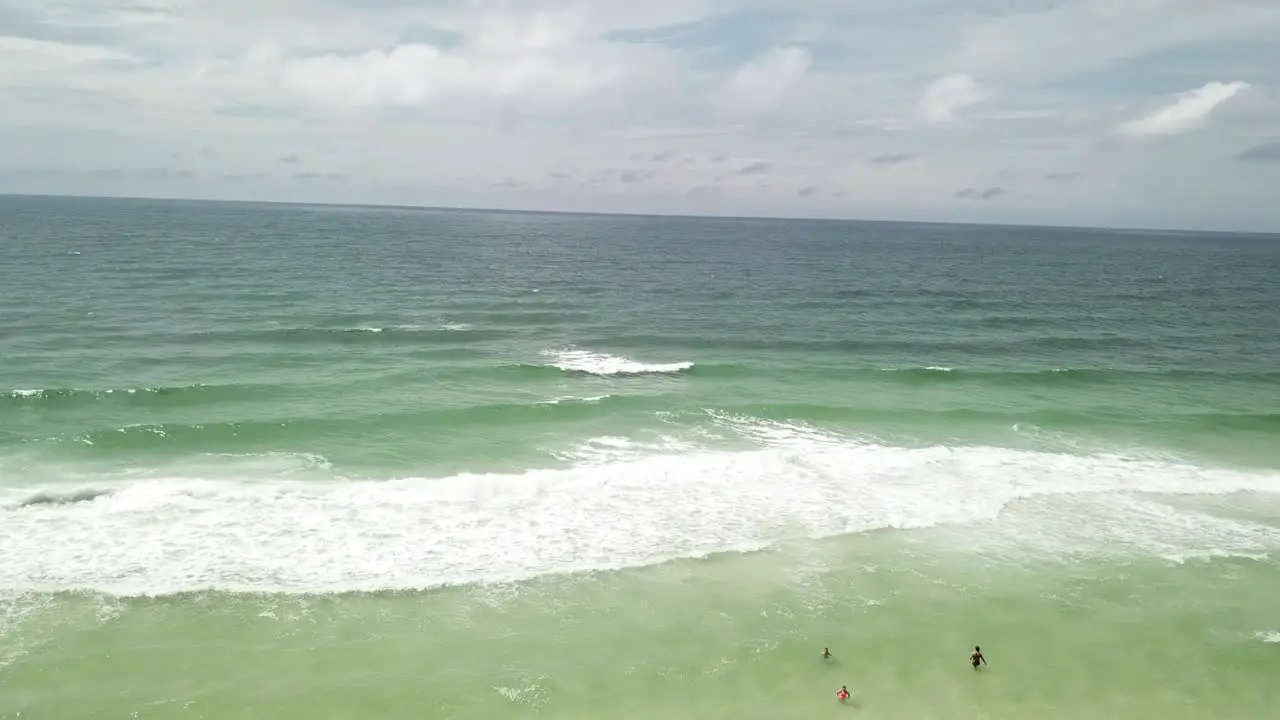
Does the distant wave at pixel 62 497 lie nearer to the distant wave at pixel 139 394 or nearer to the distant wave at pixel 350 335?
the distant wave at pixel 139 394

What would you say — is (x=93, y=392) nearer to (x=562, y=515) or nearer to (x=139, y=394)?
(x=139, y=394)

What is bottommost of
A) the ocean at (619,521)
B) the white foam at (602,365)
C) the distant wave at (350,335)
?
the ocean at (619,521)

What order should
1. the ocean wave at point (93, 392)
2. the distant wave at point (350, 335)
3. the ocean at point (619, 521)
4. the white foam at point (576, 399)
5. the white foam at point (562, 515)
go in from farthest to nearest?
the distant wave at point (350, 335)
the white foam at point (576, 399)
the ocean wave at point (93, 392)
the white foam at point (562, 515)
the ocean at point (619, 521)

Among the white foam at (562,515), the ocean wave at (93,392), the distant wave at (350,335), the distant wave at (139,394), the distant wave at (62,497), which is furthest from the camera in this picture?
the distant wave at (350,335)

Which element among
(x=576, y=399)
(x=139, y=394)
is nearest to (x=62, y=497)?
(x=139, y=394)

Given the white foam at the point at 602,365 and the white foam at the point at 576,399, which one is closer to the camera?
the white foam at the point at 576,399

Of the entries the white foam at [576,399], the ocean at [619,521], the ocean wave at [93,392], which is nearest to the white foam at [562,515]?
the ocean at [619,521]
